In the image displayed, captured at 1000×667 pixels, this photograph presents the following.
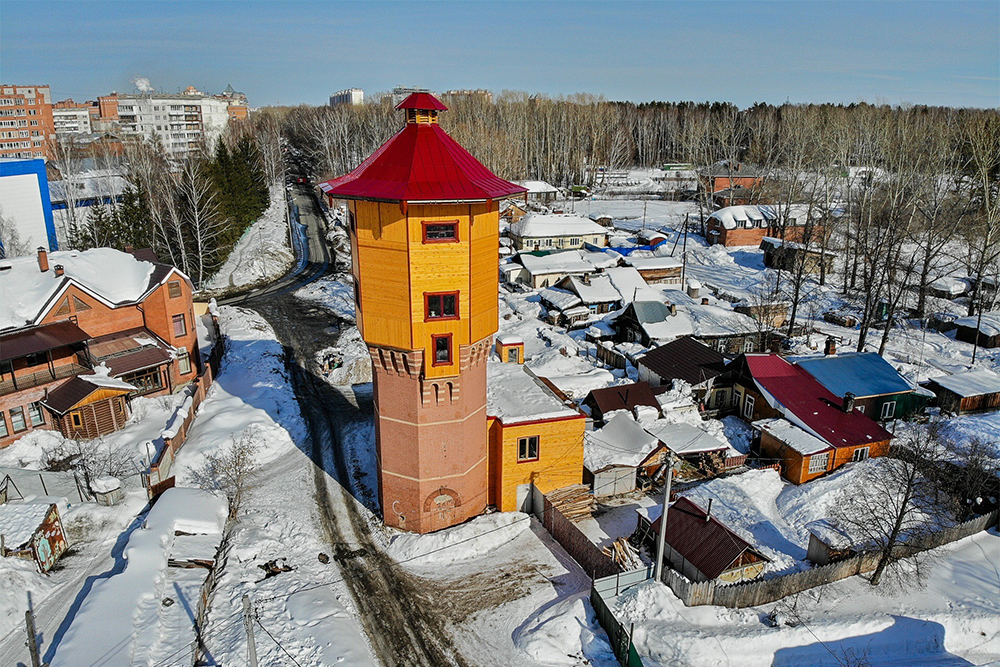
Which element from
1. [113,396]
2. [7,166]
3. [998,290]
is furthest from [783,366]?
[7,166]

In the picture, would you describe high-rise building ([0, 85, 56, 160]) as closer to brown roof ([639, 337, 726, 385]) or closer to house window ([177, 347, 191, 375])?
house window ([177, 347, 191, 375])

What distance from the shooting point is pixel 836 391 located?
34.2 metres

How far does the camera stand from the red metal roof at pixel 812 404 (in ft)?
99.9

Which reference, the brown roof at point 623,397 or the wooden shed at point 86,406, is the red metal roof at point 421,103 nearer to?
the brown roof at point 623,397

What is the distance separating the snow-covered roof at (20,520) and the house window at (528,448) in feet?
55.2

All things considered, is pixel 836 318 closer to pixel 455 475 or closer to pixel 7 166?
pixel 455 475

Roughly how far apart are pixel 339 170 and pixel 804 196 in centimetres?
7271

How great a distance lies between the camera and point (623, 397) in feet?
111

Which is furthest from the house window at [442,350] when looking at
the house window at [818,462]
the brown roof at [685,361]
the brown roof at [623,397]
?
the brown roof at [685,361]

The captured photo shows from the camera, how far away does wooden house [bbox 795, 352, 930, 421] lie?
1362 inches

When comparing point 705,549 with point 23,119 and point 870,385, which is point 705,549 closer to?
point 870,385

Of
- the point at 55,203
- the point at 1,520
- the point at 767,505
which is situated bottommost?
the point at 767,505

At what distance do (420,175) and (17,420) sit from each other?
24.4 metres

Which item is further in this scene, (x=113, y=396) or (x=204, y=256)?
(x=204, y=256)
